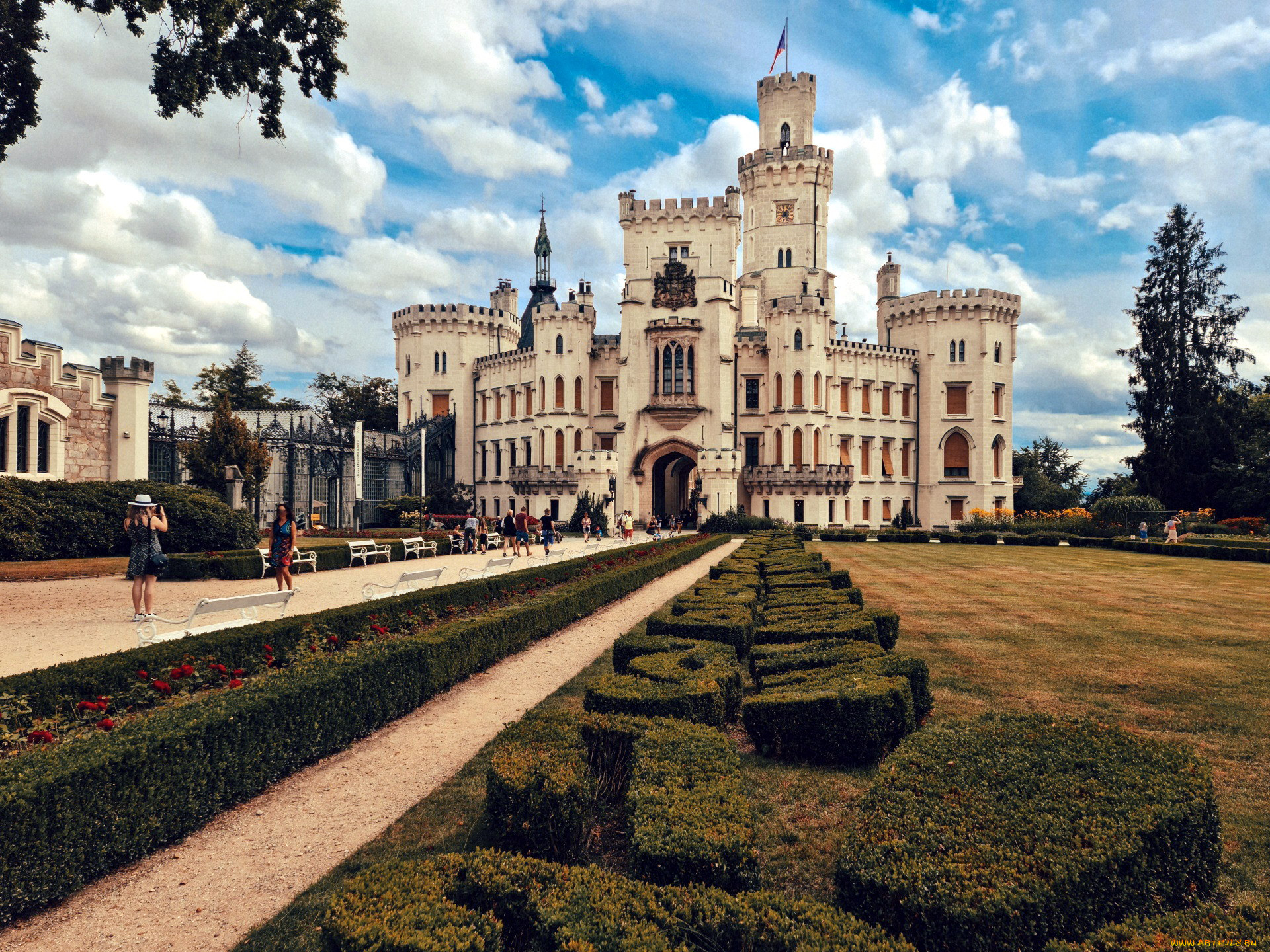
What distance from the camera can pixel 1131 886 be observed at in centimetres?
355

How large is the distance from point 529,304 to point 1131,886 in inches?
3031

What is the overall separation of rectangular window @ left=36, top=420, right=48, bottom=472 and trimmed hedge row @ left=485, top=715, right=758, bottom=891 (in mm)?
25260

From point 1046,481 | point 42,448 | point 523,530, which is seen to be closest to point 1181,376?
point 1046,481

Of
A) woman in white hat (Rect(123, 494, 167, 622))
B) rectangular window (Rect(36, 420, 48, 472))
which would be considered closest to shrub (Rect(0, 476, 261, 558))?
rectangular window (Rect(36, 420, 48, 472))

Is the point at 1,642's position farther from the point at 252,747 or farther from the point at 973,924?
the point at 973,924

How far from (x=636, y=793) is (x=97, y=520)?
72.2ft

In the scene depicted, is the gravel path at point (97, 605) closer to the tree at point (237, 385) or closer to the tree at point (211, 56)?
the tree at point (211, 56)

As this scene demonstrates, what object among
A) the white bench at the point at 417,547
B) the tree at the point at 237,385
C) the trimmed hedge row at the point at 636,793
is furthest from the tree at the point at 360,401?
the trimmed hedge row at the point at 636,793

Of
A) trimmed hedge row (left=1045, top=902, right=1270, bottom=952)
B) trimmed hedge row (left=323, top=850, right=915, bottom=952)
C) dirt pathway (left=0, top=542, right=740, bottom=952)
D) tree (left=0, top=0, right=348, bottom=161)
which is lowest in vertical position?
dirt pathway (left=0, top=542, right=740, bottom=952)

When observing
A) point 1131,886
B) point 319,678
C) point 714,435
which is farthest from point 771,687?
point 714,435

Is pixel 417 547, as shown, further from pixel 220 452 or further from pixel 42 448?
pixel 220 452

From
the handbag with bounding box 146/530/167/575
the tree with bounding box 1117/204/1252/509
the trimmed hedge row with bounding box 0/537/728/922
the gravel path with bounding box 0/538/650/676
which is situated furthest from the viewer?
the tree with bounding box 1117/204/1252/509

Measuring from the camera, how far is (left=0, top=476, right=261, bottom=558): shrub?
61.9ft

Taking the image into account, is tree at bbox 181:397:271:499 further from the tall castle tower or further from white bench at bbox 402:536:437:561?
the tall castle tower
